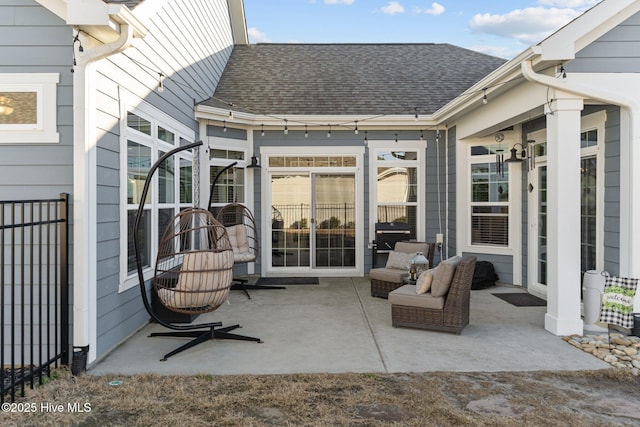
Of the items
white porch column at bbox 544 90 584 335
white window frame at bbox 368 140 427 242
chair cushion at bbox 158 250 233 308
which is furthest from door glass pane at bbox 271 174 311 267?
white porch column at bbox 544 90 584 335

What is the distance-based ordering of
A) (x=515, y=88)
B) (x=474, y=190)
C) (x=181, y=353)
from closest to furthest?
(x=181, y=353)
(x=515, y=88)
(x=474, y=190)

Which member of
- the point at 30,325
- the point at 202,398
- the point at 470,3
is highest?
the point at 470,3

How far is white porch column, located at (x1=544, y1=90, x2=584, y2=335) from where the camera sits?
15.0 feet

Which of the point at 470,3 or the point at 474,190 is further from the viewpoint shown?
the point at 470,3

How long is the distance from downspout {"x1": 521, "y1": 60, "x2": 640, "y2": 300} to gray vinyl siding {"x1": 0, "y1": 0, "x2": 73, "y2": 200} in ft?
13.7

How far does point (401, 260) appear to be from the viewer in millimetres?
6617

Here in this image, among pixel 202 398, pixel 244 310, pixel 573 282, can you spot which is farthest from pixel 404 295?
pixel 202 398

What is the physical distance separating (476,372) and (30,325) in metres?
3.52

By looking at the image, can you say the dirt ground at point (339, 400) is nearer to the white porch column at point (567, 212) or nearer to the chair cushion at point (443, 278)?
the white porch column at point (567, 212)

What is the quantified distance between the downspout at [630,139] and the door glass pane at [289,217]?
4.53 metres

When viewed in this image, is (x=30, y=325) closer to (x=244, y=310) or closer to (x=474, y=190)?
(x=244, y=310)

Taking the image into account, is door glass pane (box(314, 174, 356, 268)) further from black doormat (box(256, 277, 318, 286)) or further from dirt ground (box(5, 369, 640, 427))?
dirt ground (box(5, 369, 640, 427))

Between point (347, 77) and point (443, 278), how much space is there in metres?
5.81

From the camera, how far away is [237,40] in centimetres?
1145
